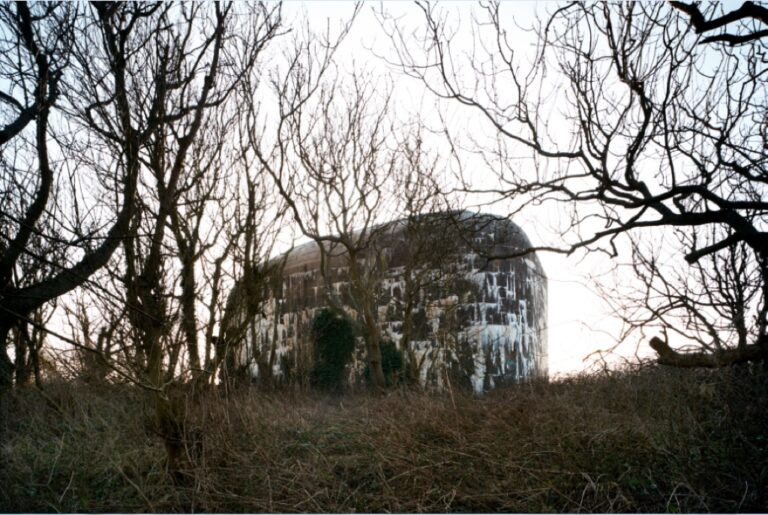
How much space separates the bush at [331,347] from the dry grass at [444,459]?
771cm

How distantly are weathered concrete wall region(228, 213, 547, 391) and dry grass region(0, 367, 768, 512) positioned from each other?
625 centimetres

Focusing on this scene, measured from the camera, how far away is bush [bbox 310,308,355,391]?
608 inches

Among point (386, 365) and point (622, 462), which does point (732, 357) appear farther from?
point (386, 365)

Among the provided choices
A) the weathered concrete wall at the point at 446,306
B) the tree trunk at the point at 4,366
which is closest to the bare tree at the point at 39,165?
the tree trunk at the point at 4,366

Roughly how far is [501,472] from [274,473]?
2.04 metres

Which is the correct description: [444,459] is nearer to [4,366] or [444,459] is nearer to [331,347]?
[4,366]

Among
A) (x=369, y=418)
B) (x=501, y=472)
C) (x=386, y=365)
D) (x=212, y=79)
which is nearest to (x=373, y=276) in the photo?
(x=386, y=365)

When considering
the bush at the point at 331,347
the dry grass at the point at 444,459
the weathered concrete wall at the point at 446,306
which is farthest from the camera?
the bush at the point at 331,347

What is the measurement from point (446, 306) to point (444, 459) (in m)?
8.33

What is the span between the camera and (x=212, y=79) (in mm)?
7191

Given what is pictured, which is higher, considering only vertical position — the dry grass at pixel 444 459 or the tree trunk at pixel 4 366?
the tree trunk at pixel 4 366

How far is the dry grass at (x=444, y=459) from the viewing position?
545 centimetres

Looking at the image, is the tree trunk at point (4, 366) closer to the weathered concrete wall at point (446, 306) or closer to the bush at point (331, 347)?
the weathered concrete wall at point (446, 306)

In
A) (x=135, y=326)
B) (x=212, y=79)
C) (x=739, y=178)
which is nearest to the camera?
(x=135, y=326)
